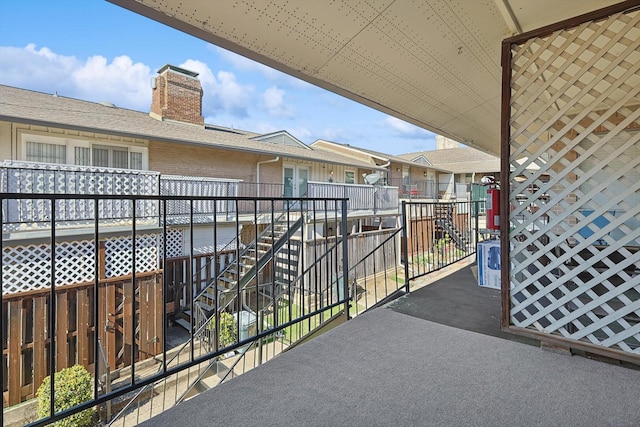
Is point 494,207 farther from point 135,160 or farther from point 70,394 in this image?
point 135,160

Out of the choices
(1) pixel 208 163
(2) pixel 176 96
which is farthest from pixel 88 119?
(2) pixel 176 96

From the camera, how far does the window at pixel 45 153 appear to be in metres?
7.39

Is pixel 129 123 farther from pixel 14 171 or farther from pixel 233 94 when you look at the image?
pixel 233 94

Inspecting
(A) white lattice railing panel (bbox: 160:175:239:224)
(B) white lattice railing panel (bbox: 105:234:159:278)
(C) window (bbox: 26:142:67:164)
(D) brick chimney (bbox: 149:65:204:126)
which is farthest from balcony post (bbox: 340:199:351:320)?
(D) brick chimney (bbox: 149:65:204:126)

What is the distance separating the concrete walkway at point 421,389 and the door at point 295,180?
34.2ft

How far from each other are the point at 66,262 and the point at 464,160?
24.6 meters

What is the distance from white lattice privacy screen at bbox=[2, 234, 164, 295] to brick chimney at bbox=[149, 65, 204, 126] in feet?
18.8

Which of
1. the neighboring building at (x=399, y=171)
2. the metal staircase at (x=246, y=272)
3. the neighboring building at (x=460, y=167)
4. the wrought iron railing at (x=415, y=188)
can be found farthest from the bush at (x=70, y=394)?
the neighboring building at (x=460, y=167)

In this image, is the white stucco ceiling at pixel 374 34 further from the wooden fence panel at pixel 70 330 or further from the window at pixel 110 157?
the window at pixel 110 157

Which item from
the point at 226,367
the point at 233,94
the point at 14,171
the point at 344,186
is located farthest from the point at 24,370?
the point at 233,94

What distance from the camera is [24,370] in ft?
17.4

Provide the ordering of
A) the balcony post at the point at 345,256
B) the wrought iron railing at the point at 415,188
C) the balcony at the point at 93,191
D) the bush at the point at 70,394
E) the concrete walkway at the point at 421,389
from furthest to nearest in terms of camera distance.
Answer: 1. the wrought iron railing at the point at 415,188
2. the balcony at the point at 93,191
3. the bush at the point at 70,394
4. the balcony post at the point at 345,256
5. the concrete walkway at the point at 421,389

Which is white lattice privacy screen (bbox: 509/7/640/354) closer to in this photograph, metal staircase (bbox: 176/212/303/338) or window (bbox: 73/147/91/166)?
metal staircase (bbox: 176/212/303/338)

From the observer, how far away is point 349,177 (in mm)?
16203
